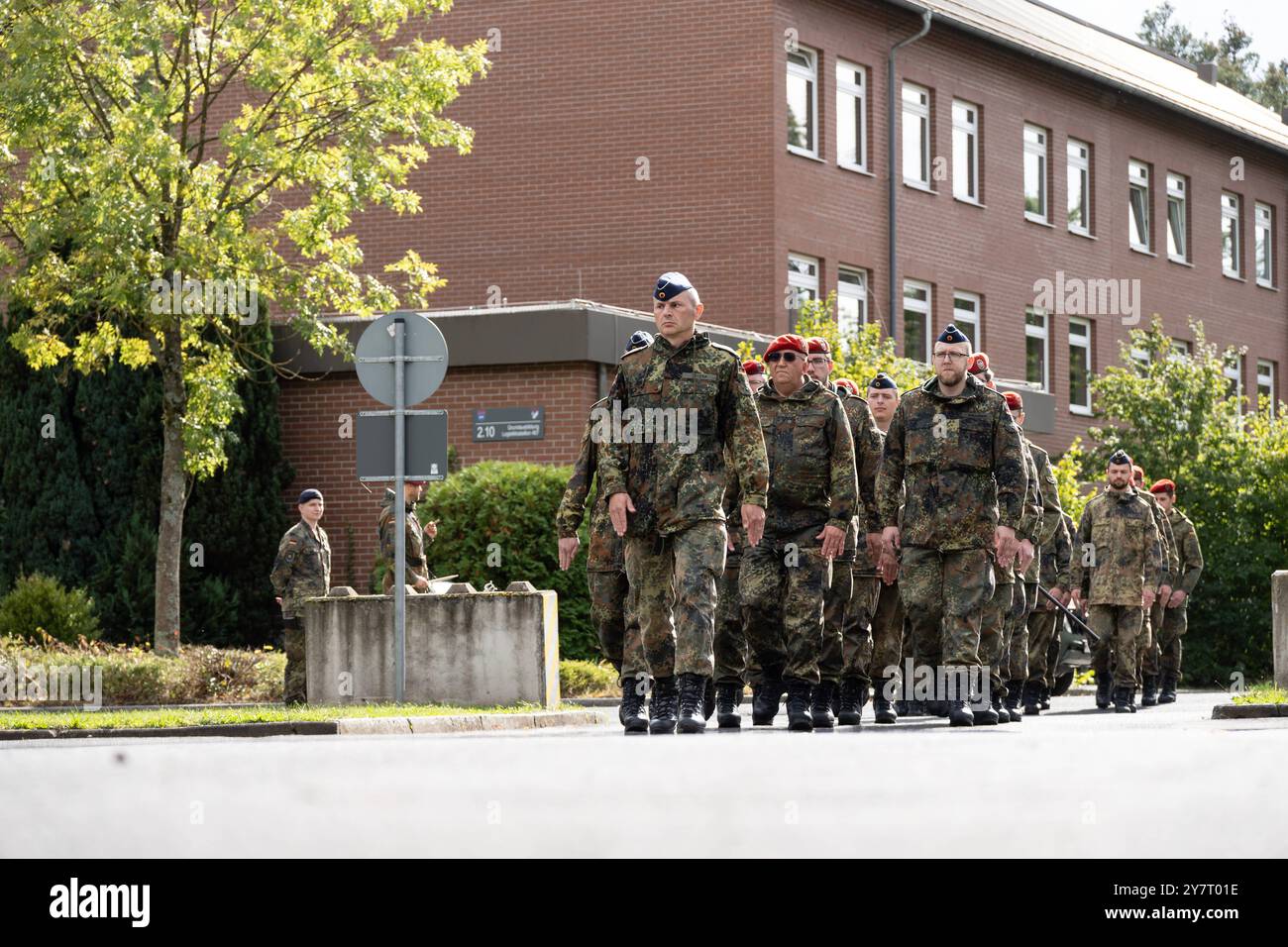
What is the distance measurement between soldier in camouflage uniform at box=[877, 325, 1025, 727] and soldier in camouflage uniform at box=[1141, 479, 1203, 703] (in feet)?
23.2

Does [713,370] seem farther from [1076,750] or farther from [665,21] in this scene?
[665,21]

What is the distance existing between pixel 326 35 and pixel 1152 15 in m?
55.4

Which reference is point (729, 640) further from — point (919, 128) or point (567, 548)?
point (919, 128)

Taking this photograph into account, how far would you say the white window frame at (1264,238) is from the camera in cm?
4591

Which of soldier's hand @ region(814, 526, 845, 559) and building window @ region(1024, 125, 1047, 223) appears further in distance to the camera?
building window @ region(1024, 125, 1047, 223)

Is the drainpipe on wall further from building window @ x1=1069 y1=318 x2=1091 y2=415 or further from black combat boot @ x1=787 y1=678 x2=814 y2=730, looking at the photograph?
black combat boot @ x1=787 y1=678 x2=814 y2=730

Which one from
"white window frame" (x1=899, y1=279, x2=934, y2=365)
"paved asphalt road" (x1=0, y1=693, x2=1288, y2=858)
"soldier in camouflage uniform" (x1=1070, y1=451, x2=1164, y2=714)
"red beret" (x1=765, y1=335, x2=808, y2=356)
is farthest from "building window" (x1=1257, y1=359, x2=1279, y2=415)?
"paved asphalt road" (x1=0, y1=693, x2=1288, y2=858)

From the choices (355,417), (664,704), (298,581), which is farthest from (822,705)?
(355,417)

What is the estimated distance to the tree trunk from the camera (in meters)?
21.9

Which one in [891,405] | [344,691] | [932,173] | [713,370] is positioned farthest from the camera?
[932,173]

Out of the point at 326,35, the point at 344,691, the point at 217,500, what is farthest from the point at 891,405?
the point at 217,500

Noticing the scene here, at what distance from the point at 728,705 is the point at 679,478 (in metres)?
2.06

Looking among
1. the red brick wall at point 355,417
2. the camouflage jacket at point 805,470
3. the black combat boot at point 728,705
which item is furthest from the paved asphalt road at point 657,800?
the red brick wall at point 355,417

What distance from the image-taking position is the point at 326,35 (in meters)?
22.4
